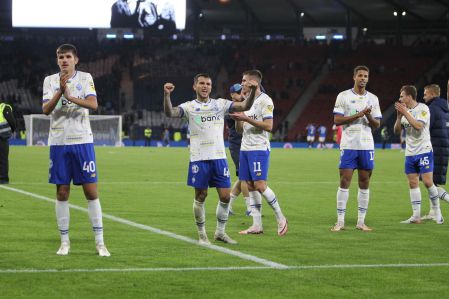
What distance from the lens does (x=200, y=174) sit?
10.3 metres

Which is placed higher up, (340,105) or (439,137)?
(340,105)

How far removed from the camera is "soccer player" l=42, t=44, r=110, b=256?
9.34 meters

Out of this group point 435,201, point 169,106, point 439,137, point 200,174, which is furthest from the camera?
point 439,137

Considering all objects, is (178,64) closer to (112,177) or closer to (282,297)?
(112,177)

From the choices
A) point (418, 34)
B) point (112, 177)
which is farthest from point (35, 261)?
point (418, 34)

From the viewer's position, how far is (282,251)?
32.7ft

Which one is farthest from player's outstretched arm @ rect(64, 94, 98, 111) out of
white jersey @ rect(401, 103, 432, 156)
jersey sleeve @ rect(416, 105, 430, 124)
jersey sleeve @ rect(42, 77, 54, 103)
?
jersey sleeve @ rect(416, 105, 430, 124)

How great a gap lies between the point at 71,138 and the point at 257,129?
10.5 feet

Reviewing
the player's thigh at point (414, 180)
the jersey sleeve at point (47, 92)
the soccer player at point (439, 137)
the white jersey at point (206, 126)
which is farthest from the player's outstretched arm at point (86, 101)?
the soccer player at point (439, 137)

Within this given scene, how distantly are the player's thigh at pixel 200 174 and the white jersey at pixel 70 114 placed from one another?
55.9 inches

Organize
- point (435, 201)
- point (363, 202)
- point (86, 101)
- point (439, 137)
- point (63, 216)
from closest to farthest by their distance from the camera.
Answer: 1. point (86, 101)
2. point (63, 216)
3. point (363, 202)
4. point (435, 201)
5. point (439, 137)

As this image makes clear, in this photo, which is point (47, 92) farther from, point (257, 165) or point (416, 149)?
point (416, 149)

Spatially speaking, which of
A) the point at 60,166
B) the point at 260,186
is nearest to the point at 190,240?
the point at 260,186

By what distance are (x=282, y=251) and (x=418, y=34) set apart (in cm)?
6815
